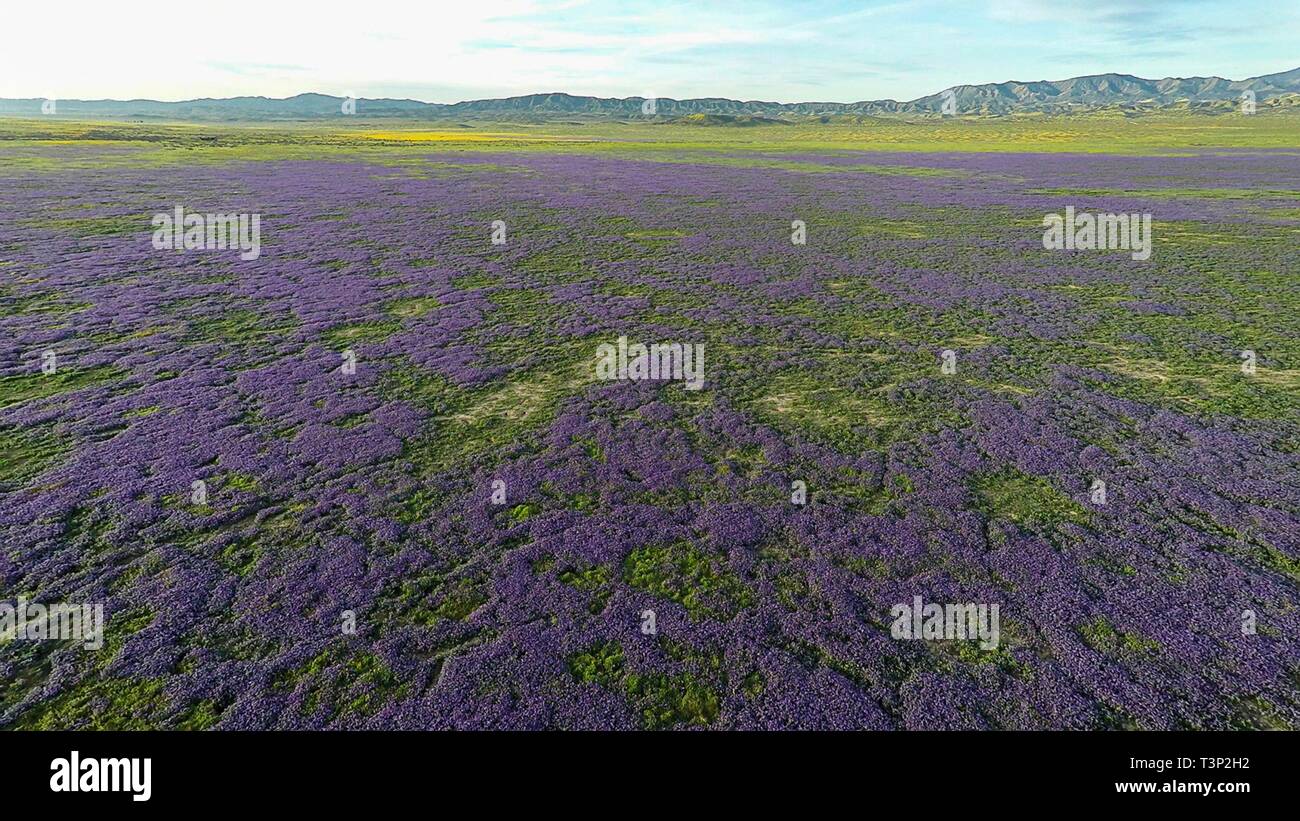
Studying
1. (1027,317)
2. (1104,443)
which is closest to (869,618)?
(1104,443)

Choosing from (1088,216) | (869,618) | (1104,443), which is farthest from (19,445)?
(1088,216)

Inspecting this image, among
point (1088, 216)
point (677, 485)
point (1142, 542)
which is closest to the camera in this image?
point (1142, 542)

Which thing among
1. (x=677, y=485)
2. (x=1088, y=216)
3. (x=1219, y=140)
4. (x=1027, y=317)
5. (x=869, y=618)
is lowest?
(x=869, y=618)

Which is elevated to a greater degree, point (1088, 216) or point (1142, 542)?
point (1088, 216)

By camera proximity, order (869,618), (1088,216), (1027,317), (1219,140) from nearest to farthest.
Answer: (869,618) → (1027,317) → (1088,216) → (1219,140)
